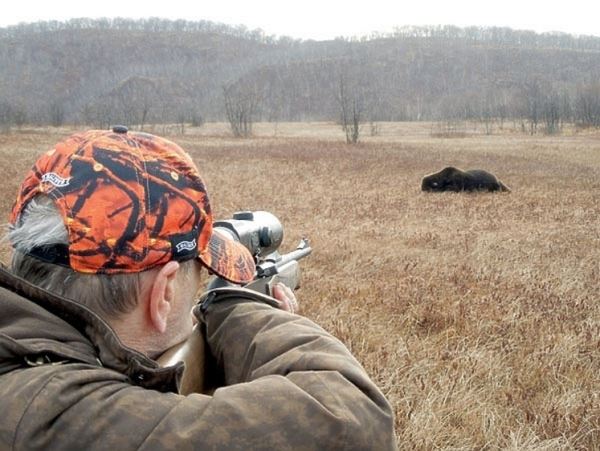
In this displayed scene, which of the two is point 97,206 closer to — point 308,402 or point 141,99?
point 308,402

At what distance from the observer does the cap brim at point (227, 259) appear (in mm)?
1613

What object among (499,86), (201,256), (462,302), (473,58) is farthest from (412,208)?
(473,58)

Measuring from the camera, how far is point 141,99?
489ft

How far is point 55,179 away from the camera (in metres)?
1.35

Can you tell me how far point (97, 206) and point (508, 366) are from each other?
3.68m

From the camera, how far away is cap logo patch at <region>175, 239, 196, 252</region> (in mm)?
1419

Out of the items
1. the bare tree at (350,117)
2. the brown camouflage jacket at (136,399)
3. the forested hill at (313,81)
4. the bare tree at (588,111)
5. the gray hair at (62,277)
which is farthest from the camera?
the forested hill at (313,81)

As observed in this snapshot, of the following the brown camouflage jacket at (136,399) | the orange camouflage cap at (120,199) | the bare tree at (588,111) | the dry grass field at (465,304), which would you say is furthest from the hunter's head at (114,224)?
the bare tree at (588,111)

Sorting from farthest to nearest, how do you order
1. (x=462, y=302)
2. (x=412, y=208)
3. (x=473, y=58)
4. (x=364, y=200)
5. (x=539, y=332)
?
(x=473, y=58), (x=364, y=200), (x=412, y=208), (x=462, y=302), (x=539, y=332)

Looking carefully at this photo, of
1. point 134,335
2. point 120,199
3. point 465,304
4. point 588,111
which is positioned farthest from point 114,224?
point 588,111

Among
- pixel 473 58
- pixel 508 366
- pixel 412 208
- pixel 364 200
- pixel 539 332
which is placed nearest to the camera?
pixel 508 366

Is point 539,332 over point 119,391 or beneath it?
beneath

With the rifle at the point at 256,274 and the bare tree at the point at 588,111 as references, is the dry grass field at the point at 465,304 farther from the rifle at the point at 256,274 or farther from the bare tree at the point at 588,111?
the bare tree at the point at 588,111

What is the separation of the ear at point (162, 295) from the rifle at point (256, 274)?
0.13 meters
